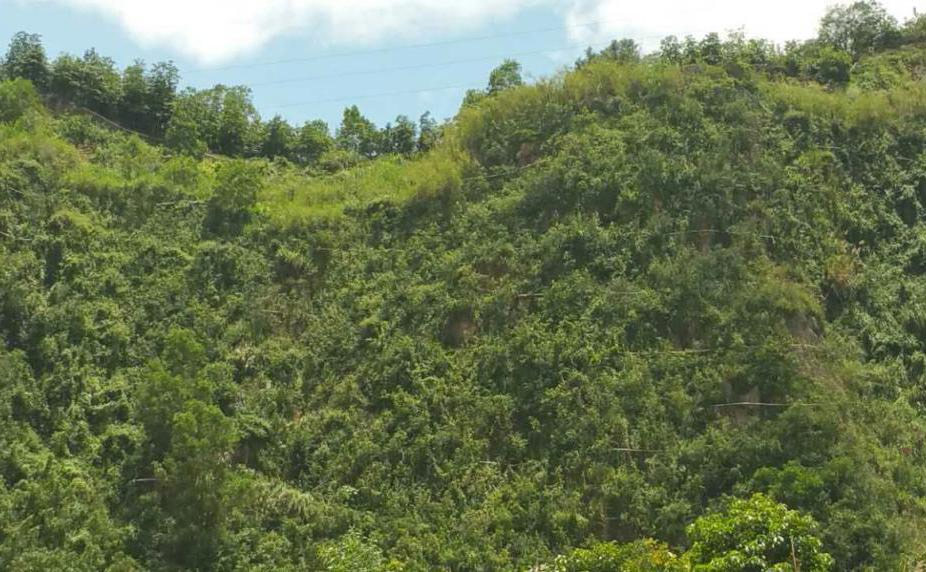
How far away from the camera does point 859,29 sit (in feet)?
103

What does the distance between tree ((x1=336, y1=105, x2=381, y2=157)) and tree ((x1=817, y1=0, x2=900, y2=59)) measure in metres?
15.1

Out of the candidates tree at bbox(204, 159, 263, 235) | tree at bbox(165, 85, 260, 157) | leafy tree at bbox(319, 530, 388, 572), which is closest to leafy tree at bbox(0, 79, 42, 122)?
tree at bbox(165, 85, 260, 157)

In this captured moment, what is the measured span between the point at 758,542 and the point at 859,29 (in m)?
23.0

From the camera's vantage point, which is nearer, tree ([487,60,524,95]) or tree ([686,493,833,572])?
tree ([686,493,833,572])

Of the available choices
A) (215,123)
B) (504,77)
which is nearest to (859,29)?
(504,77)

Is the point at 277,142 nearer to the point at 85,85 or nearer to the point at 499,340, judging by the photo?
the point at 85,85

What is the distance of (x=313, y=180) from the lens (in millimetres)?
27641

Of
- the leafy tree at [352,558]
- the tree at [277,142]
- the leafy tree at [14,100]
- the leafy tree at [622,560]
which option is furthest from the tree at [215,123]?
the leafy tree at [622,560]

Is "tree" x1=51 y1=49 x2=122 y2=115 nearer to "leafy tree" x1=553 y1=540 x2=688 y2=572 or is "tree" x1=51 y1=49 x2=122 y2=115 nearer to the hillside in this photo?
the hillside

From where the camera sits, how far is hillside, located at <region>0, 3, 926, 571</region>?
56.5 ft

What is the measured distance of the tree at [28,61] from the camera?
30.5m

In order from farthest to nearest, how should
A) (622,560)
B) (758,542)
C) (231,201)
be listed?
1. (231,201)
2. (622,560)
3. (758,542)

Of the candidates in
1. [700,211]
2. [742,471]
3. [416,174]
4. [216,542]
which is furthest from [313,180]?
[742,471]

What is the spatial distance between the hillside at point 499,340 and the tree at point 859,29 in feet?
13.0
